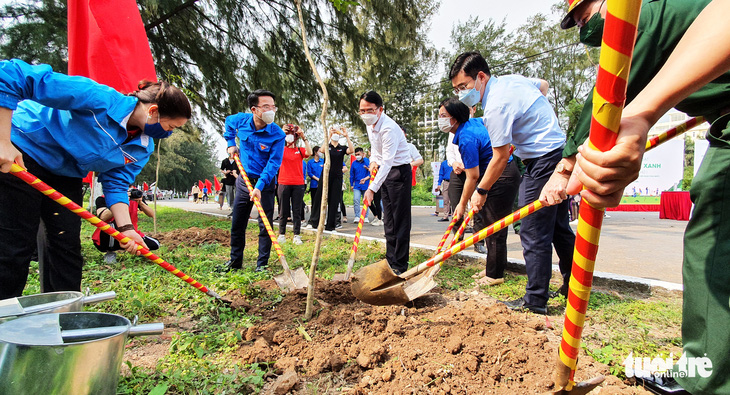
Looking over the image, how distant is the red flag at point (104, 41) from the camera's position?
3830 mm

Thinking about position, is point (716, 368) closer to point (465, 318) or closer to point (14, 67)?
point (465, 318)

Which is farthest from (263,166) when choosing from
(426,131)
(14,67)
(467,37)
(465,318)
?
(467,37)

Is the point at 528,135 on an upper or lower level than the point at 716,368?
upper

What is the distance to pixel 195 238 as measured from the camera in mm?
6199

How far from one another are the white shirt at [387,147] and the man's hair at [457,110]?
0.60 m

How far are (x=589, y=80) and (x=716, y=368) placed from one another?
25.7 metres

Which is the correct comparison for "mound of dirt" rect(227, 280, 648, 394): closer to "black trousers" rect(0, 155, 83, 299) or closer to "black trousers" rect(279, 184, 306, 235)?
"black trousers" rect(0, 155, 83, 299)

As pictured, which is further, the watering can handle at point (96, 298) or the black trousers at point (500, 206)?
the black trousers at point (500, 206)

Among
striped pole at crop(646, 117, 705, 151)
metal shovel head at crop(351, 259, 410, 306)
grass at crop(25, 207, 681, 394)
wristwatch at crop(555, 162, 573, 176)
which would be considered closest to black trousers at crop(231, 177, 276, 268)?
grass at crop(25, 207, 681, 394)

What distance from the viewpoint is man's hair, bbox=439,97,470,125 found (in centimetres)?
383

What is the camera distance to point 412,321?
249 centimetres

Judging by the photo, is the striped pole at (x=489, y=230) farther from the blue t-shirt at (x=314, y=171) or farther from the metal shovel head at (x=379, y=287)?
the blue t-shirt at (x=314, y=171)

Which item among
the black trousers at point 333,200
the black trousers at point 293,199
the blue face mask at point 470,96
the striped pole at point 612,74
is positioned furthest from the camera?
the black trousers at point 333,200

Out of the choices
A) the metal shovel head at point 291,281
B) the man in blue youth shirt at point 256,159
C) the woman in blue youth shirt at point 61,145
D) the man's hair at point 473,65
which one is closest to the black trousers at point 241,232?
the man in blue youth shirt at point 256,159
